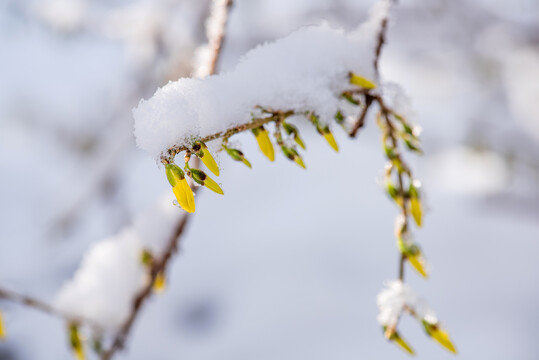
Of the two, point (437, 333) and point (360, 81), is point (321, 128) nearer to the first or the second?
point (360, 81)

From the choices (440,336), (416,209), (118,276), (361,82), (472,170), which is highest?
(472,170)

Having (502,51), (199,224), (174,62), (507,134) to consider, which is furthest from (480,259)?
(174,62)

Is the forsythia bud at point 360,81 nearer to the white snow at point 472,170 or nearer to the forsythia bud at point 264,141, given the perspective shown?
the forsythia bud at point 264,141

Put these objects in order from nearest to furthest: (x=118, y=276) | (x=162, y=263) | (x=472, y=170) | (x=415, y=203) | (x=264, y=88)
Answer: (x=264, y=88) → (x=415, y=203) → (x=162, y=263) → (x=118, y=276) → (x=472, y=170)

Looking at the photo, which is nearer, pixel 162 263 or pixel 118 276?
pixel 162 263

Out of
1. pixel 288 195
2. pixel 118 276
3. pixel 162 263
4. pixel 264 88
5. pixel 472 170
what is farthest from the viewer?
pixel 288 195

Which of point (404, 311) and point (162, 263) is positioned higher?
point (162, 263)

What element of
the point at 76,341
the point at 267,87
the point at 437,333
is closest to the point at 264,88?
the point at 267,87

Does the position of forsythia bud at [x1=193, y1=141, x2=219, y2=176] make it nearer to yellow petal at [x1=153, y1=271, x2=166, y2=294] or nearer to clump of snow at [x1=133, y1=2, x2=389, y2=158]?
clump of snow at [x1=133, y1=2, x2=389, y2=158]
